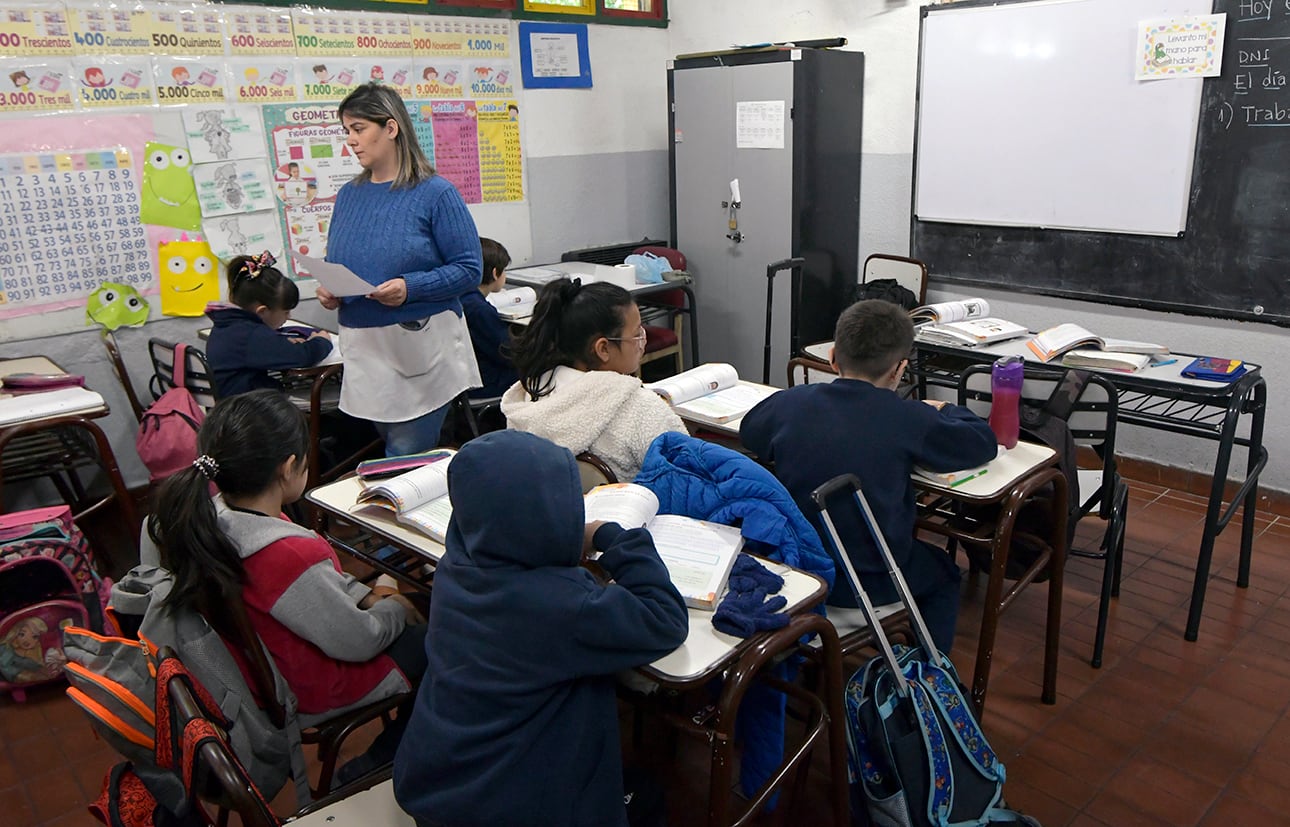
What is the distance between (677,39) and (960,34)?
1.80 metres

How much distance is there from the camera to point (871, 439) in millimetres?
1848

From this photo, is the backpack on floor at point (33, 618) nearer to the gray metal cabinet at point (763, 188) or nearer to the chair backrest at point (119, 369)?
the chair backrest at point (119, 369)

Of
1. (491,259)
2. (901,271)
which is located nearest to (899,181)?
(901,271)

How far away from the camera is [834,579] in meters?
1.74

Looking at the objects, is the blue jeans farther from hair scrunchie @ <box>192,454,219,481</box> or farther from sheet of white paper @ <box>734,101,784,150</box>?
sheet of white paper @ <box>734,101,784,150</box>

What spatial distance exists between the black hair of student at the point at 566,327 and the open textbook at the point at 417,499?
32 centimetres

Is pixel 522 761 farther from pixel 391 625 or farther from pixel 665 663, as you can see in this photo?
pixel 391 625

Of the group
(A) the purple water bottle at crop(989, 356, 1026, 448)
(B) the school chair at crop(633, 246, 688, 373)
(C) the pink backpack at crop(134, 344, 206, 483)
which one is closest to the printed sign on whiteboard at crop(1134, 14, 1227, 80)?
(A) the purple water bottle at crop(989, 356, 1026, 448)

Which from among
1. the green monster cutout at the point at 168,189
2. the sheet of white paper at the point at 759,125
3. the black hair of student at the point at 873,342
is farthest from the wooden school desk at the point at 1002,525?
the green monster cutout at the point at 168,189

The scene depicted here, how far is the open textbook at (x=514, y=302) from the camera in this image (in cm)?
378

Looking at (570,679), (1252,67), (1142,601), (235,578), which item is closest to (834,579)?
(570,679)

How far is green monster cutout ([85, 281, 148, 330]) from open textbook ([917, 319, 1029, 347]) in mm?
2966

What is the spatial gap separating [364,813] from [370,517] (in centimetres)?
66

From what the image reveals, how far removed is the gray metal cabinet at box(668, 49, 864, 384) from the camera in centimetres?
428
